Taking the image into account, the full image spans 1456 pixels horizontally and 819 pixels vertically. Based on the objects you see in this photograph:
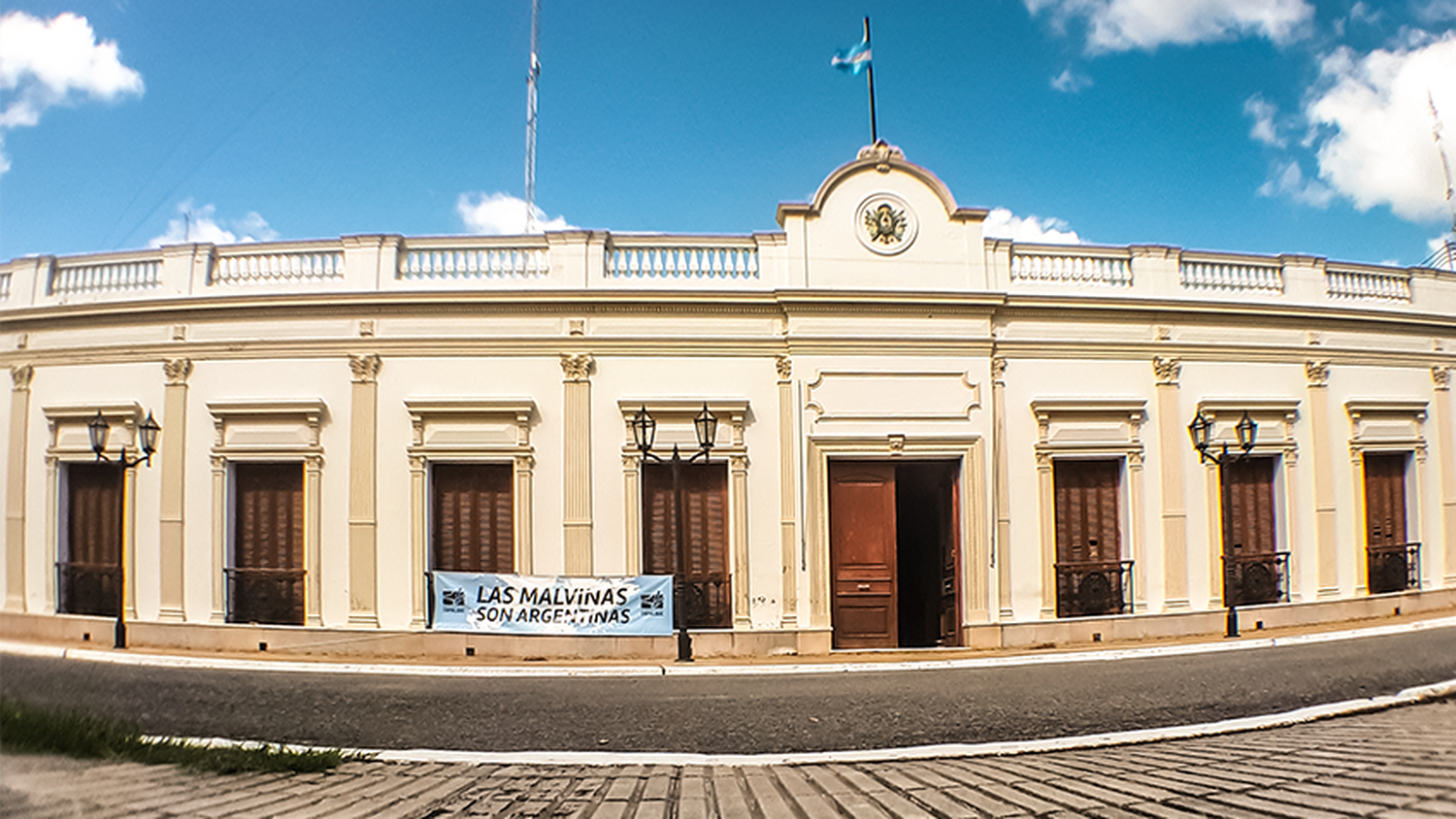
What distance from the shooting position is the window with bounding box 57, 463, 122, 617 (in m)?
1.91

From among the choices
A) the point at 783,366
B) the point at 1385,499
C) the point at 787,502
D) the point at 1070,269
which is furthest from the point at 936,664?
the point at 1385,499

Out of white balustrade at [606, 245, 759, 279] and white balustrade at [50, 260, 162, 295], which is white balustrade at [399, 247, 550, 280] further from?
white balustrade at [50, 260, 162, 295]

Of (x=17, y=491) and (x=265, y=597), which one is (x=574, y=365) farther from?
(x=17, y=491)

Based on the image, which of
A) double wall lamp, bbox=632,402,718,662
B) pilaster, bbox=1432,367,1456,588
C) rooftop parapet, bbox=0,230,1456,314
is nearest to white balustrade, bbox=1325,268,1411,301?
rooftop parapet, bbox=0,230,1456,314

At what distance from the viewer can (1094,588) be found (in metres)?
8.81

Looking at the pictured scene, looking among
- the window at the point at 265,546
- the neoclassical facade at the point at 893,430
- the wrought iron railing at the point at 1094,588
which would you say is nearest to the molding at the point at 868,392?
the neoclassical facade at the point at 893,430

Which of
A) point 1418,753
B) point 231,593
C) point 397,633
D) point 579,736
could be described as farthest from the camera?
point 397,633

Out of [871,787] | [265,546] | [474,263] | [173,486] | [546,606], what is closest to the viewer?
[871,787]

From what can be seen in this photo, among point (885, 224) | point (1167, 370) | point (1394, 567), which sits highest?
point (885, 224)

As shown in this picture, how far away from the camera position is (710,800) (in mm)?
2090

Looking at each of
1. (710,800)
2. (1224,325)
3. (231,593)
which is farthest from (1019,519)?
(231,593)

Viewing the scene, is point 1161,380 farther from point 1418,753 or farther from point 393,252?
point 393,252

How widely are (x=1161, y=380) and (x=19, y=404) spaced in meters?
11.3

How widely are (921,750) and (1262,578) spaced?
9.11 metres
